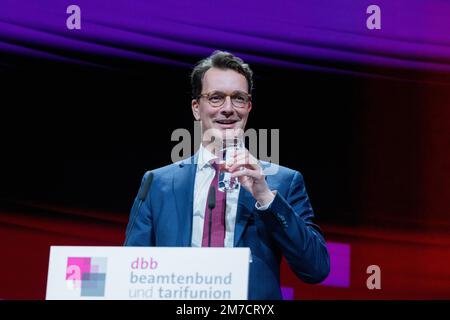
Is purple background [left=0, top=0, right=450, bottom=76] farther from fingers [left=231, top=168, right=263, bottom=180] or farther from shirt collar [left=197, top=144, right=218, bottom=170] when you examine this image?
fingers [left=231, top=168, right=263, bottom=180]

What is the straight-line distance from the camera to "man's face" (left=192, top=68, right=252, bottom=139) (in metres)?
3.61

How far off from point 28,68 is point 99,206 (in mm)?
945

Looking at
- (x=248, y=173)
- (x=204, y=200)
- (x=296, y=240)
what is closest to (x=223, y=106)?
(x=204, y=200)

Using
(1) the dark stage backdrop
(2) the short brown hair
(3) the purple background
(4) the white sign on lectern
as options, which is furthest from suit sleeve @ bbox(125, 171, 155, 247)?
(3) the purple background

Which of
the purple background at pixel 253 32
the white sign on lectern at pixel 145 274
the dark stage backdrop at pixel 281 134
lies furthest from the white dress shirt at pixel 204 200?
the purple background at pixel 253 32

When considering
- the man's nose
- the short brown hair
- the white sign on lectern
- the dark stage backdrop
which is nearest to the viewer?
the white sign on lectern

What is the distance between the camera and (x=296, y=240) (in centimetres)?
312

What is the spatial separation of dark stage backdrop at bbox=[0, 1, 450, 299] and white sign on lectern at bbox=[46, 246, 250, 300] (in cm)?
139

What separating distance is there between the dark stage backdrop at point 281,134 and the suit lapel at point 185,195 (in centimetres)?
65

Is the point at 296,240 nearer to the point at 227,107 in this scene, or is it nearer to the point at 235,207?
the point at 235,207

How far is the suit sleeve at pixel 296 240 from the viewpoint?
3.10m

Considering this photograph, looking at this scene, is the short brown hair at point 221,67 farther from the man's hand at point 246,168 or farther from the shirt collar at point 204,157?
the man's hand at point 246,168

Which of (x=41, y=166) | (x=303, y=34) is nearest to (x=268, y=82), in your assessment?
(x=303, y=34)

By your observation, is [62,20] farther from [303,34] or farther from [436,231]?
[436,231]
